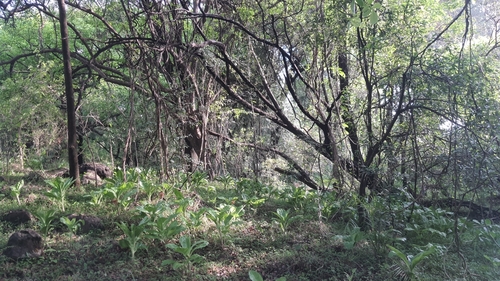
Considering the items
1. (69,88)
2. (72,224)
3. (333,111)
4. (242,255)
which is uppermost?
(69,88)

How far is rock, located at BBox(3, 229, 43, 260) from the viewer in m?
4.30

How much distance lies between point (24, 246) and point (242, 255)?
100 inches

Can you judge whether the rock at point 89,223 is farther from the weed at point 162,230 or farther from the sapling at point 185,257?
the sapling at point 185,257

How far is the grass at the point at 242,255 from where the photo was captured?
164 inches

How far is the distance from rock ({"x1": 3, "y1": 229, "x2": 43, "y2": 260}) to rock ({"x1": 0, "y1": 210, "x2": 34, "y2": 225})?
3.73 feet

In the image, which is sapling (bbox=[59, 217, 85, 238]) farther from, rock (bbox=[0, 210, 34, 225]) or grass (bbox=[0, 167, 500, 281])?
rock (bbox=[0, 210, 34, 225])

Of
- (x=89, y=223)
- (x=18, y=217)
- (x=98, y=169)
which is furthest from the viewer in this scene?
(x=98, y=169)

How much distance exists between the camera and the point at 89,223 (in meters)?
5.30

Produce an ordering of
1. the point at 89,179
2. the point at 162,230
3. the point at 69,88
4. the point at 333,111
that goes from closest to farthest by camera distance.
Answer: the point at 162,230
the point at 69,88
the point at 333,111
the point at 89,179

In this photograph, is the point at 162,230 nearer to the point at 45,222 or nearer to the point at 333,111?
the point at 45,222

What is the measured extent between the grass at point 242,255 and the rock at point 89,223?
0.11 meters

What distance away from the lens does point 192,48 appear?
6.27 m

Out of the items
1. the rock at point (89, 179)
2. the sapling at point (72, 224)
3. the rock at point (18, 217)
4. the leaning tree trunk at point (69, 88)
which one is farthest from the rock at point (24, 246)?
the rock at point (89, 179)

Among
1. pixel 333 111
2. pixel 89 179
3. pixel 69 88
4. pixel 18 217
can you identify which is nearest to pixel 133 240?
pixel 18 217
